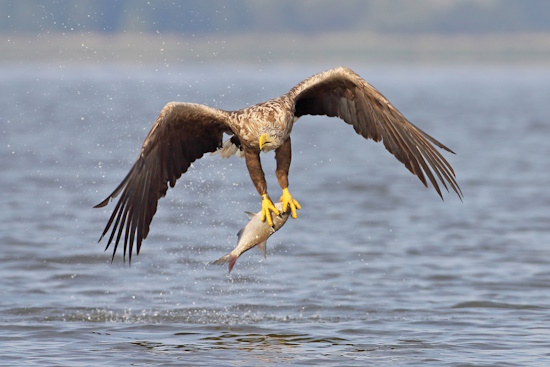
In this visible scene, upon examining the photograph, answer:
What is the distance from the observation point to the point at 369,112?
10891 mm

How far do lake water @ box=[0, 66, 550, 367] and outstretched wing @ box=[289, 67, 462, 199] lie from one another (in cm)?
169

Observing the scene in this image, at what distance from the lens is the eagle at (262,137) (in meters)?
10.1

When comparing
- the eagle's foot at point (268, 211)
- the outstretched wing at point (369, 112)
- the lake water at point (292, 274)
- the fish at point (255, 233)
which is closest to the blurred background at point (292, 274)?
the lake water at point (292, 274)

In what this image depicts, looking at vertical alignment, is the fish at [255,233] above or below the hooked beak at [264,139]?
below

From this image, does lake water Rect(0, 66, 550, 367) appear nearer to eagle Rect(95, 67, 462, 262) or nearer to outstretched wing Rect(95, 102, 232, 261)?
outstretched wing Rect(95, 102, 232, 261)

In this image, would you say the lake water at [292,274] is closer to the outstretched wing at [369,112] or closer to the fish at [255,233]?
the fish at [255,233]

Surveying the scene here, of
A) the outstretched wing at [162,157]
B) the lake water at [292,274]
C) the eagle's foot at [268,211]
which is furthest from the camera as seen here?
the lake water at [292,274]

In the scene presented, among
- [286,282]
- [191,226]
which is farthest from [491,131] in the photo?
[286,282]

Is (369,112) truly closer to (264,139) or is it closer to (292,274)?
(264,139)

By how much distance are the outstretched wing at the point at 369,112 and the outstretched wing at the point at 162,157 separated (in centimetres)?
81

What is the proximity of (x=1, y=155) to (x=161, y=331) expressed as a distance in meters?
21.0

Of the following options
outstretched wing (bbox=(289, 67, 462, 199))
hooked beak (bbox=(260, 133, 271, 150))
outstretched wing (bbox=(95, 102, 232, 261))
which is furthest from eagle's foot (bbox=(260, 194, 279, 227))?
outstretched wing (bbox=(289, 67, 462, 199))

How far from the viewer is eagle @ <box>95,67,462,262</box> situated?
396 inches

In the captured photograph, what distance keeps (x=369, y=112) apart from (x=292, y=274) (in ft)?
15.3
